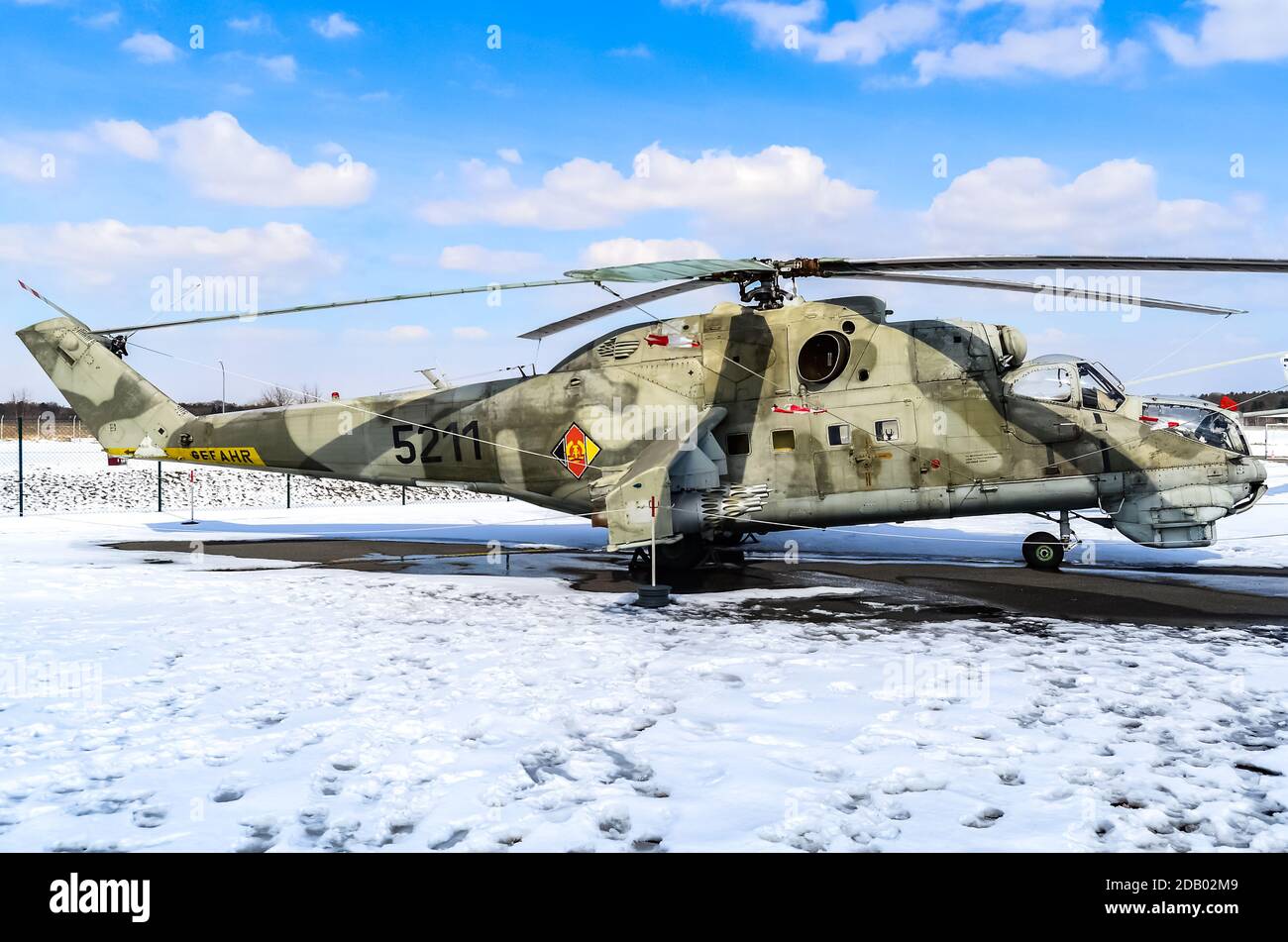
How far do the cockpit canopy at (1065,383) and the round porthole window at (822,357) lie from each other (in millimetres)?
2368

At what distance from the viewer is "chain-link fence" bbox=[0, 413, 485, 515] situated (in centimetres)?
2234

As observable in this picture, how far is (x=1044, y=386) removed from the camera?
33.8ft

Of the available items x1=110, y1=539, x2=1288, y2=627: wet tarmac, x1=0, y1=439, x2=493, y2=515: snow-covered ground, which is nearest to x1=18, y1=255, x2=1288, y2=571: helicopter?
x1=110, y1=539, x2=1288, y2=627: wet tarmac

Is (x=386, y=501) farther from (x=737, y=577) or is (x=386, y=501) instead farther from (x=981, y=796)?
(x=981, y=796)

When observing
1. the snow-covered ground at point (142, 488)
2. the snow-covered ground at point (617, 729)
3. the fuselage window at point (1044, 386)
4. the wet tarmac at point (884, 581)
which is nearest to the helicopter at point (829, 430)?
the fuselage window at point (1044, 386)

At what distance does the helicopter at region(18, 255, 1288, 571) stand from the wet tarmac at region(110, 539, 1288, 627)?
2.47ft

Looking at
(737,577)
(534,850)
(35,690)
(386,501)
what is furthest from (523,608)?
(386,501)

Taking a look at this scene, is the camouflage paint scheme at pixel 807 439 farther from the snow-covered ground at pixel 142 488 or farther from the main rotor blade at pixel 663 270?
the snow-covered ground at pixel 142 488

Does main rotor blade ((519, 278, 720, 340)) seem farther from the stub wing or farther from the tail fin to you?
the tail fin

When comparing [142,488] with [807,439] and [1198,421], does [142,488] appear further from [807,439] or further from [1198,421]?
[1198,421]

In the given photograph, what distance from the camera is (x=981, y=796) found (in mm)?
4082

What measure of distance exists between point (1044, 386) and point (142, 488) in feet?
91.0

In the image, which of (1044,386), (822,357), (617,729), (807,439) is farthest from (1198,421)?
(617,729)

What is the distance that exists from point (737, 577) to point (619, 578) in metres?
1.87
